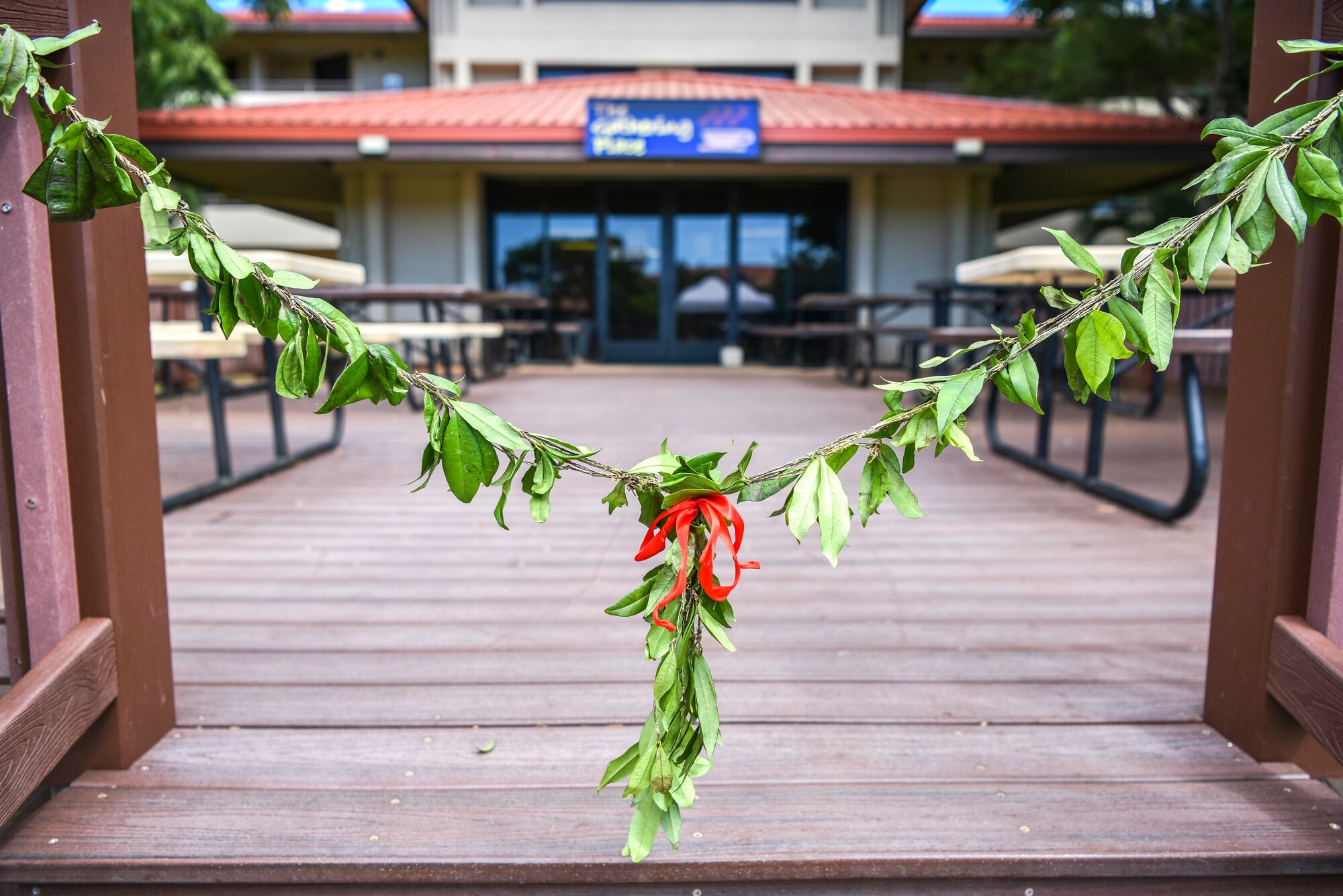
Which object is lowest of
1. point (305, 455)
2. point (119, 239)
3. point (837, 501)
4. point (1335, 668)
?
point (305, 455)

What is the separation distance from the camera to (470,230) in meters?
10.1

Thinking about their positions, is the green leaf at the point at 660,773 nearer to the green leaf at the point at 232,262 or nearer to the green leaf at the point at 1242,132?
the green leaf at the point at 232,262

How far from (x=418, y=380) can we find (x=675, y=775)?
47 cm

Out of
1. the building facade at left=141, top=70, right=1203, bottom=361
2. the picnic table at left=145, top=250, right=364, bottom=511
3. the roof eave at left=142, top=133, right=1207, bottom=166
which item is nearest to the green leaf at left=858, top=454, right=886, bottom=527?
the picnic table at left=145, top=250, right=364, bottom=511

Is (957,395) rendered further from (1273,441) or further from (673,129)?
(673,129)

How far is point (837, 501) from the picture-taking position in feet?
2.63

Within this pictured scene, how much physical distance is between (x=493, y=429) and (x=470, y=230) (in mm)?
9789

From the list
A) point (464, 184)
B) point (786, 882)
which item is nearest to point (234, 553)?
point (786, 882)

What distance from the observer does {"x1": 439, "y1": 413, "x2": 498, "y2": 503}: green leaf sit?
86 centimetres

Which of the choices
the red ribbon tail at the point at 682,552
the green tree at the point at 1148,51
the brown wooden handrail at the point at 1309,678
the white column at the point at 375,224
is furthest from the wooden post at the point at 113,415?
the green tree at the point at 1148,51

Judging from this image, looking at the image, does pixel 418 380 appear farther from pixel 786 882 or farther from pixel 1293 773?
pixel 1293 773

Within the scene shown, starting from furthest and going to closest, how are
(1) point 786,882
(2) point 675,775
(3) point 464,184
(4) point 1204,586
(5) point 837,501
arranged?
1. (3) point 464,184
2. (4) point 1204,586
3. (1) point 786,882
4. (2) point 675,775
5. (5) point 837,501

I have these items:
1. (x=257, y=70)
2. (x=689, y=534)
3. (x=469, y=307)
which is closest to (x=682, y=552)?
(x=689, y=534)

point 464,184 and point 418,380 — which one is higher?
point 464,184
